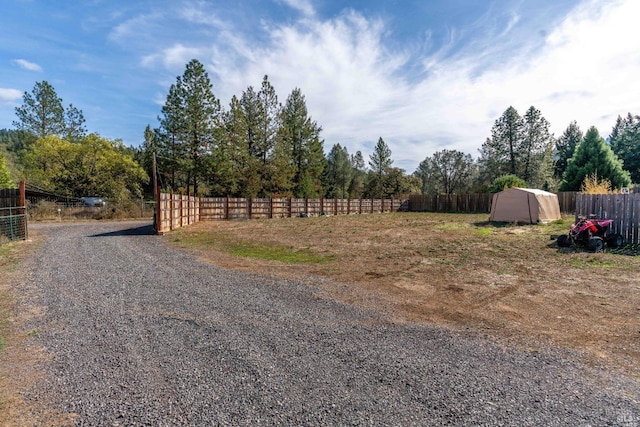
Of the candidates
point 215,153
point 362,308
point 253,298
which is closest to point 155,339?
point 253,298

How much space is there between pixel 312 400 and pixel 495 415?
4.40 ft

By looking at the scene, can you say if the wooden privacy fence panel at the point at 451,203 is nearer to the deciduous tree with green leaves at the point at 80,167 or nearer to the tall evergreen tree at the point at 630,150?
the tall evergreen tree at the point at 630,150

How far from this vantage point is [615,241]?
31.4 ft

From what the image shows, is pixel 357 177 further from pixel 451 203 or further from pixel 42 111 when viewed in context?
pixel 42 111

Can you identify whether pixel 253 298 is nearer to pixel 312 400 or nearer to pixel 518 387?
pixel 312 400

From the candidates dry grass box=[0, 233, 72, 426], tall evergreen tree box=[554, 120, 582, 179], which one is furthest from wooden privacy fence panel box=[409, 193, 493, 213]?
dry grass box=[0, 233, 72, 426]

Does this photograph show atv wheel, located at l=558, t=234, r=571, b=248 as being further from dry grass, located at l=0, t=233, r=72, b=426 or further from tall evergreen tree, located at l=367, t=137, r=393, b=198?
tall evergreen tree, located at l=367, t=137, r=393, b=198

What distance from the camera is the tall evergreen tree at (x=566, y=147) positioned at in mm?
46938

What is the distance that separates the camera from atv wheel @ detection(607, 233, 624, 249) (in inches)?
376

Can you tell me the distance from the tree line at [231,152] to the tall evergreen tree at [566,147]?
23.9 ft

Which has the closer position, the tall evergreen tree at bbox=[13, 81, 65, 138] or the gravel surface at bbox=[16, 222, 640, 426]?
the gravel surface at bbox=[16, 222, 640, 426]

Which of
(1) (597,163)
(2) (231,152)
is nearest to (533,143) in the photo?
(1) (597,163)

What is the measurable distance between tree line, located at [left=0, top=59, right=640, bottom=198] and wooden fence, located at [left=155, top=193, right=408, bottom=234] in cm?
588

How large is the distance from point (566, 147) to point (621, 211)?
48.4 m
